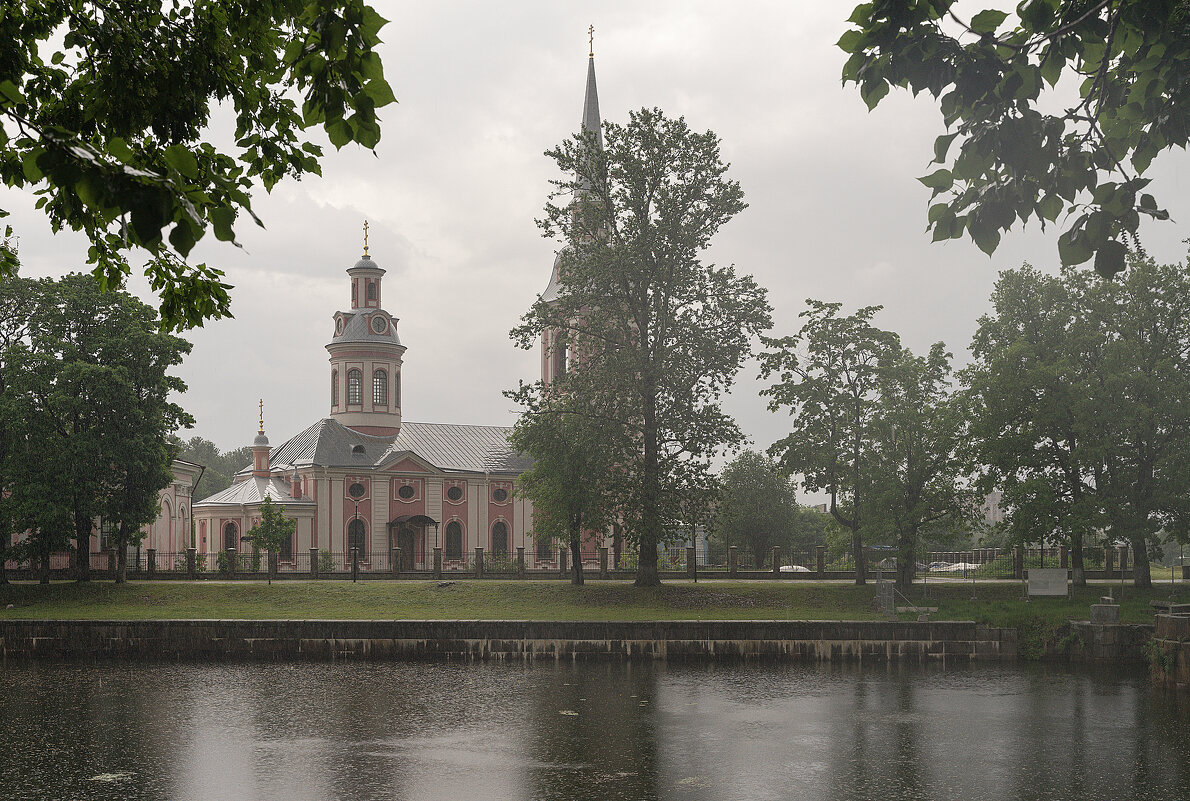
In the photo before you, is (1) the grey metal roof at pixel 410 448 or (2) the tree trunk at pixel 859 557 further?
(1) the grey metal roof at pixel 410 448

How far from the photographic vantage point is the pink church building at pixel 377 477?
57625 mm

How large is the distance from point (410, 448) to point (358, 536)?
638 centimetres

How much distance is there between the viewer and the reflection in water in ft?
45.5

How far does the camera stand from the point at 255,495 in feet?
189

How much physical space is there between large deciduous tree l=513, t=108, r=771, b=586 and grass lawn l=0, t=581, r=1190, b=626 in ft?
10.2

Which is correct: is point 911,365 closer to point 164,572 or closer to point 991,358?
point 991,358

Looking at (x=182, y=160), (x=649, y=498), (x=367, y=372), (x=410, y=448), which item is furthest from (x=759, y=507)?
(x=182, y=160)

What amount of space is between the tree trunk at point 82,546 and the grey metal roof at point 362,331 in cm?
2826

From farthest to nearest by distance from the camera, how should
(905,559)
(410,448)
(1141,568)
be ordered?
(410,448), (905,559), (1141,568)

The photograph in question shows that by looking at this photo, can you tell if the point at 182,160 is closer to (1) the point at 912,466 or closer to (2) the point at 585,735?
(2) the point at 585,735

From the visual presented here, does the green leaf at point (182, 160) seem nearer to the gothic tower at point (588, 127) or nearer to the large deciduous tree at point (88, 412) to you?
the large deciduous tree at point (88, 412)

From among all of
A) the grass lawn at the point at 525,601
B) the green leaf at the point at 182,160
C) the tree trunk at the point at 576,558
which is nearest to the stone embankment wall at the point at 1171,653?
the grass lawn at the point at 525,601

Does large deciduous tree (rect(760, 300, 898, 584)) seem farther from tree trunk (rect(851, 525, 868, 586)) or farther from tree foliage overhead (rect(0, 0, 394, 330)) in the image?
tree foliage overhead (rect(0, 0, 394, 330))

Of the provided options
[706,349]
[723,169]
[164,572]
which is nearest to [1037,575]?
[706,349]
